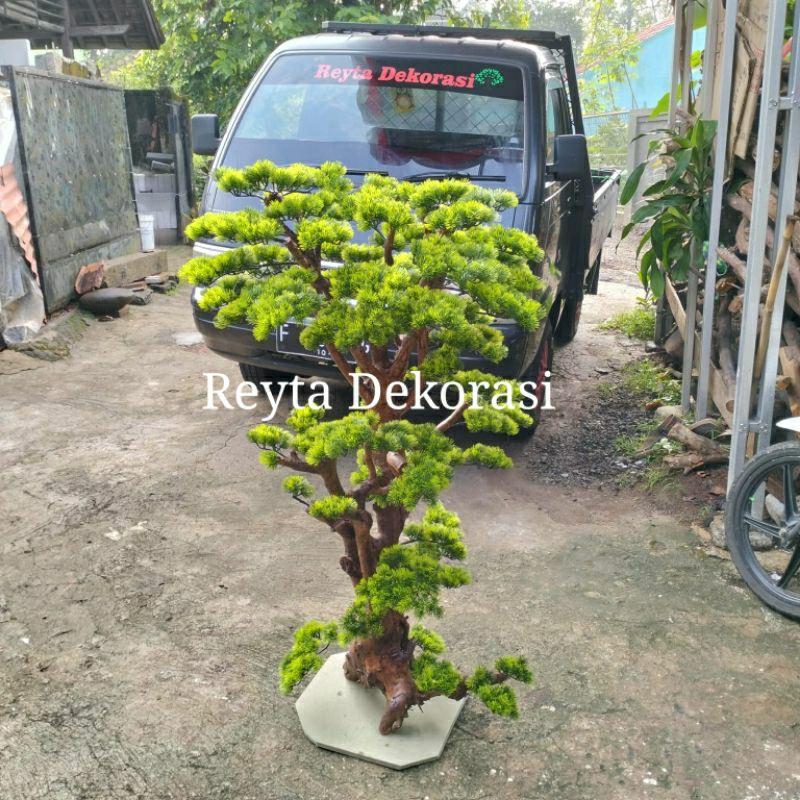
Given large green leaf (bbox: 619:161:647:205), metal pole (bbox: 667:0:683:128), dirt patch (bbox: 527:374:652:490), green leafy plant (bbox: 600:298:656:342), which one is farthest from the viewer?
green leafy plant (bbox: 600:298:656:342)

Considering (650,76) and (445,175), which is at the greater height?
(650,76)

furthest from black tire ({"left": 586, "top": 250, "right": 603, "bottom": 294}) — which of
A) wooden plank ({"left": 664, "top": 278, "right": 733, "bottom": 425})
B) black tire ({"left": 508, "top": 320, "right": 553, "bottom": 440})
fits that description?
black tire ({"left": 508, "top": 320, "right": 553, "bottom": 440})

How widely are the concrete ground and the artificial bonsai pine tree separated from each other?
1.00 ft

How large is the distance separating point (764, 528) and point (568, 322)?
3.85 metres

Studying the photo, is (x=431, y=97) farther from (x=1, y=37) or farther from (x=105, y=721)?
(x=1, y=37)

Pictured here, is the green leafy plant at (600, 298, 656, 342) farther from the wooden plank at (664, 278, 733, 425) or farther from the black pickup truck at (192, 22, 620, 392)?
the black pickup truck at (192, 22, 620, 392)

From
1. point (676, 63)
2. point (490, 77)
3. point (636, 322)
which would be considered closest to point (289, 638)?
point (490, 77)

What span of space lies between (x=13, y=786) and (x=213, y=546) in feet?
4.98

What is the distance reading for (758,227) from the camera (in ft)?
11.7

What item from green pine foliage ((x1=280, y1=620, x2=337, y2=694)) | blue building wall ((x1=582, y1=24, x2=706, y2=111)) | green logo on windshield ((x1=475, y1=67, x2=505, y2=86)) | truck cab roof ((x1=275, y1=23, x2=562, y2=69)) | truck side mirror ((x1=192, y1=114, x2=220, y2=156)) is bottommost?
green pine foliage ((x1=280, y1=620, x2=337, y2=694))

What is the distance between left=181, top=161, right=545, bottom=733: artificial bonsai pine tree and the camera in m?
2.35

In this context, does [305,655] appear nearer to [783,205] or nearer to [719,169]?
[783,205]

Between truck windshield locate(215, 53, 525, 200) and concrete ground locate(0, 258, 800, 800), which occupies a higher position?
truck windshield locate(215, 53, 525, 200)

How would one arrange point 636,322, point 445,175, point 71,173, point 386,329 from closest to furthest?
point 386,329, point 445,175, point 636,322, point 71,173
